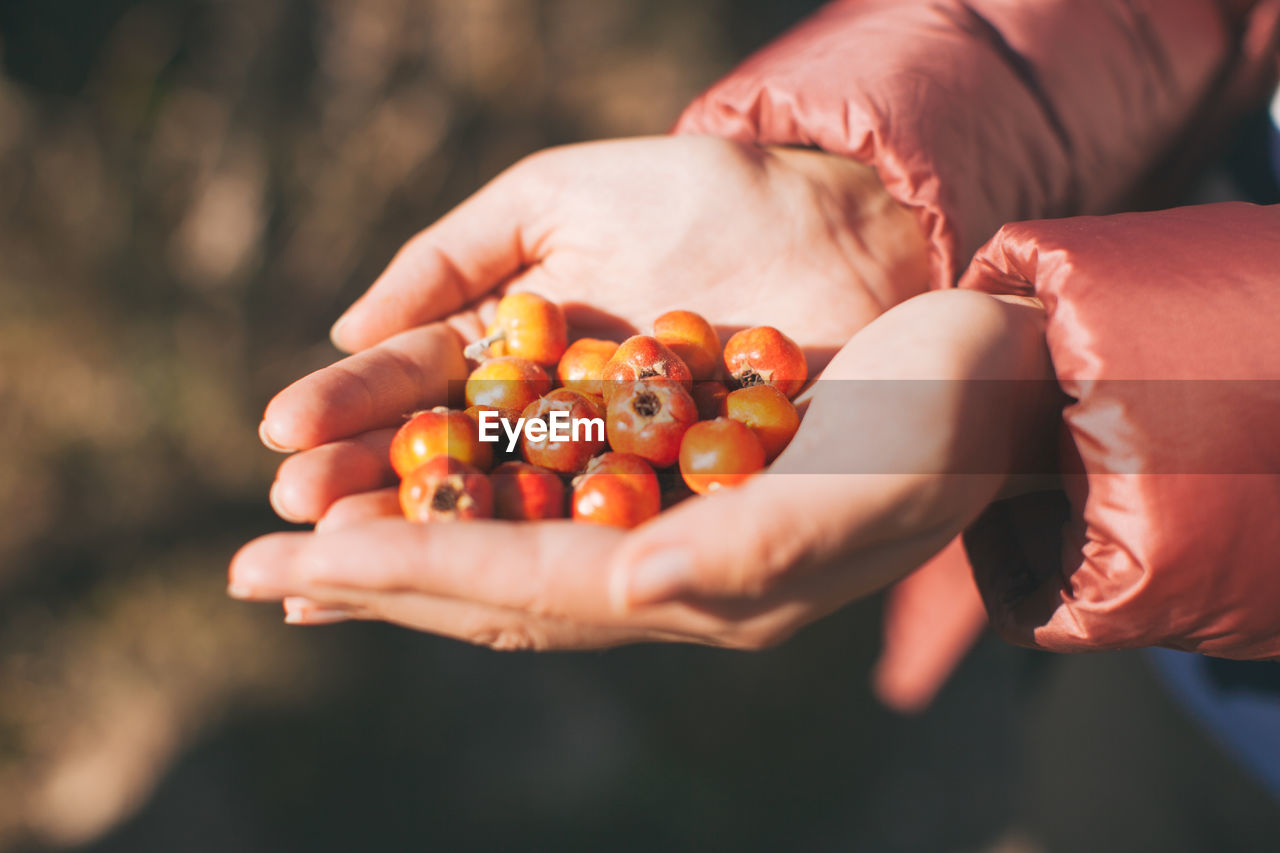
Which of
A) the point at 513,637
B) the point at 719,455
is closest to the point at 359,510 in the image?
the point at 513,637

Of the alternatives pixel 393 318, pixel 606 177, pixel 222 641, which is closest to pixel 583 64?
pixel 606 177

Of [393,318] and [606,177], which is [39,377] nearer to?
[393,318]

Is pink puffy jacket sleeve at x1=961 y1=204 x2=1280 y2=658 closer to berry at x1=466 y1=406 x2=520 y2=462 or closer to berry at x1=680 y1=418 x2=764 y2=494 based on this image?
berry at x1=680 y1=418 x2=764 y2=494

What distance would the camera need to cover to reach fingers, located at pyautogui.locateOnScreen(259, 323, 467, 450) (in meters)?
2.05

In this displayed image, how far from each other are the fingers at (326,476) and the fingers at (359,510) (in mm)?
34

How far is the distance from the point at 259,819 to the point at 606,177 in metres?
3.18

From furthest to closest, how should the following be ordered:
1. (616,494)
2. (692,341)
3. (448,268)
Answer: (448,268) → (692,341) → (616,494)

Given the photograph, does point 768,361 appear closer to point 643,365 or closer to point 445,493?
point 643,365

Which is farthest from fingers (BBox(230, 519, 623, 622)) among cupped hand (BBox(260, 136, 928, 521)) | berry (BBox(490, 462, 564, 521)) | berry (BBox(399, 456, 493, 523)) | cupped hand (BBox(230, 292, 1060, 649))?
cupped hand (BBox(260, 136, 928, 521))

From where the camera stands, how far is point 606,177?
115 inches

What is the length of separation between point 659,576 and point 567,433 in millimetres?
827

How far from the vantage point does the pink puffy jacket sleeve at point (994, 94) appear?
8.18ft

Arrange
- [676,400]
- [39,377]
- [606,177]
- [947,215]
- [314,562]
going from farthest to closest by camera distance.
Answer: [39,377] → [606,177] → [947,215] → [676,400] → [314,562]

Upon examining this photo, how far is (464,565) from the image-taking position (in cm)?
155
